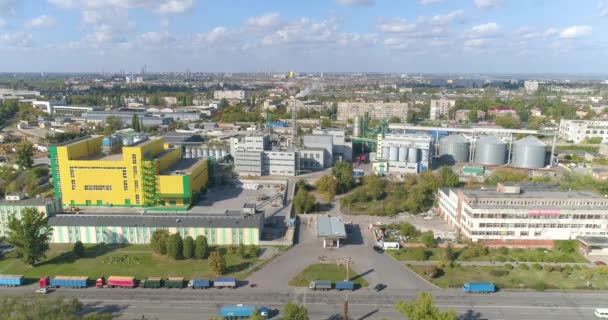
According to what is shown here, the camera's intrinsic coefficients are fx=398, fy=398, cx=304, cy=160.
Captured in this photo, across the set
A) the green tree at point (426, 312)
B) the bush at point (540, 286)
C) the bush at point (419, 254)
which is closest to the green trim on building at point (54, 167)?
the bush at point (419, 254)

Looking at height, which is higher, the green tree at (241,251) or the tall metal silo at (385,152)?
the tall metal silo at (385,152)

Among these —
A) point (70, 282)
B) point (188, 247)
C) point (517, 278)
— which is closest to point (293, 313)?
point (188, 247)

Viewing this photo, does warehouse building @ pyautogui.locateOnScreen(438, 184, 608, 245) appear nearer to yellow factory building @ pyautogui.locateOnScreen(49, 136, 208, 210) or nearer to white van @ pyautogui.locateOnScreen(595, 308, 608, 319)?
white van @ pyautogui.locateOnScreen(595, 308, 608, 319)

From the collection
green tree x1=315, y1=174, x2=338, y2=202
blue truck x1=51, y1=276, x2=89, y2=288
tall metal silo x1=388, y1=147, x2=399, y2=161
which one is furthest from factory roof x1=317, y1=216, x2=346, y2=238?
tall metal silo x1=388, y1=147, x2=399, y2=161

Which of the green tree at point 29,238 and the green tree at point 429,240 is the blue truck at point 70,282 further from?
the green tree at point 429,240

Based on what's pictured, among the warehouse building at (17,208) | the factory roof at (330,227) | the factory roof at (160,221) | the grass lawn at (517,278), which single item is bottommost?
the grass lawn at (517,278)

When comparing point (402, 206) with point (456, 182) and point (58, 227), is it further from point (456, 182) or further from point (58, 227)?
point (58, 227)

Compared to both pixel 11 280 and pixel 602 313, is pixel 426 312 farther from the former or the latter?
pixel 11 280
